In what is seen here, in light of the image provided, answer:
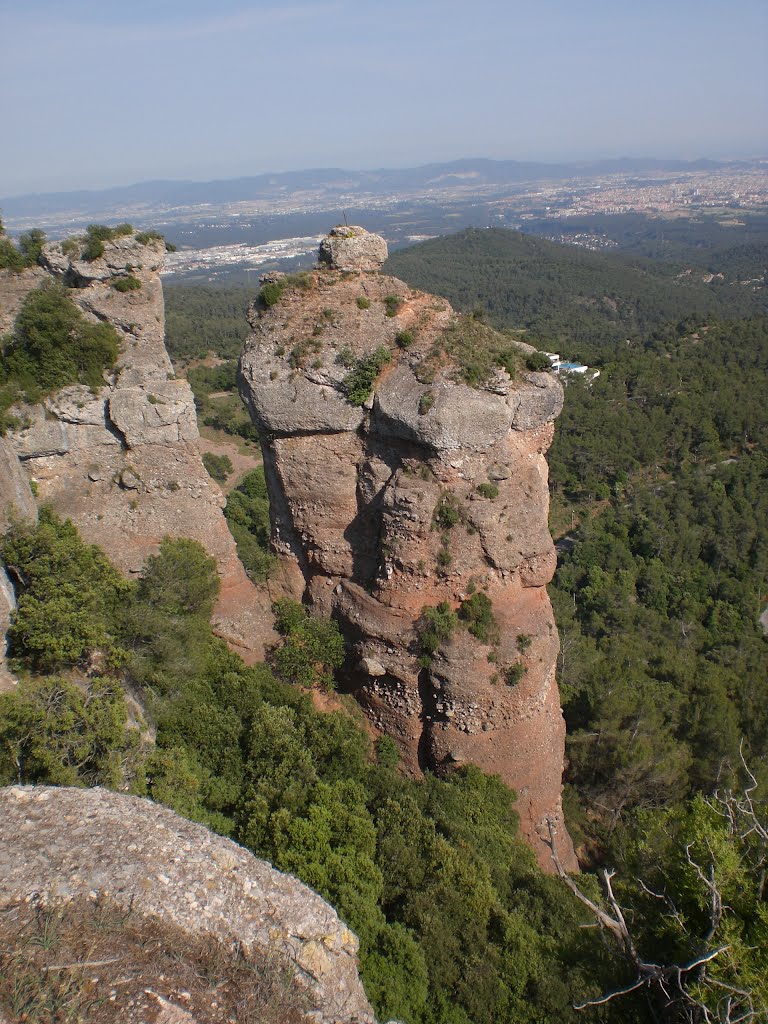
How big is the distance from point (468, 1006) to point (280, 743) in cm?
656

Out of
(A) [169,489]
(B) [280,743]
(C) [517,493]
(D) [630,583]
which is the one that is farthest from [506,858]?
(D) [630,583]

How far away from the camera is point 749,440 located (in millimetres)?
61406

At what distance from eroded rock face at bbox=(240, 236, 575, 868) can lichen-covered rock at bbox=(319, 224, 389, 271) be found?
599 millimetres

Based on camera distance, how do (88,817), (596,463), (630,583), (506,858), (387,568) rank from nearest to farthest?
(88,817) < (506,858) < (387,568) < (630,583) < (596,463)

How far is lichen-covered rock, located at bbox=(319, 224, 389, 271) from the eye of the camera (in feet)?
62.8

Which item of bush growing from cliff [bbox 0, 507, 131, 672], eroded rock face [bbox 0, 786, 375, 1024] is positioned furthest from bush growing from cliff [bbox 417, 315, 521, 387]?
eroded rock face [bbox 0, 786, 375, 1024]

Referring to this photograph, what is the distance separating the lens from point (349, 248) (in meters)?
19.2

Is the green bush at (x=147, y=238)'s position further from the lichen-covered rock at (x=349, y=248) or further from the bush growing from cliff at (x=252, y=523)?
the bush growing from cliff at (x=252, y=523)

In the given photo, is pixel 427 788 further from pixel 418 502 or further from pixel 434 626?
pixel 418 502

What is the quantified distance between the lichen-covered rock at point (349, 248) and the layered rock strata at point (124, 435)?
5227 mm

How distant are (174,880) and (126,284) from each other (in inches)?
648

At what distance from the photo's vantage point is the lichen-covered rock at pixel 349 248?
62.8ft

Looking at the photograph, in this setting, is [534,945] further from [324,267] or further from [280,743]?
[324,267]

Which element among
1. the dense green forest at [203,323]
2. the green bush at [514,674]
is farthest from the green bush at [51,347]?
the dense green forest at [203,323]
